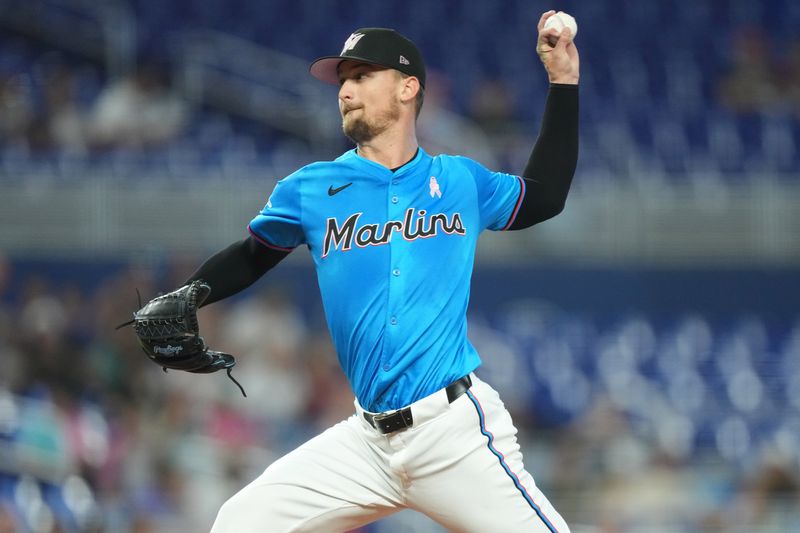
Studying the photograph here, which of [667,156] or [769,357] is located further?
[667,156]

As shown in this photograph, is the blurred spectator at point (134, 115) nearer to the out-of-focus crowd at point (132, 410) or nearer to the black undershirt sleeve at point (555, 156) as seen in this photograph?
the out-of-focus crowd at point (132, 410)

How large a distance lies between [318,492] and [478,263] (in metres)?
8.34

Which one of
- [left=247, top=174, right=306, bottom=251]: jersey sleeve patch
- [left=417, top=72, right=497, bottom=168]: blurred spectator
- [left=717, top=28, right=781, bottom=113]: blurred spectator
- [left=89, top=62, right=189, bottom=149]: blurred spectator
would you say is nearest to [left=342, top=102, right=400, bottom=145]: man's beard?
[left=247, top=174, right=306, bottom=251]: jersey sleeve patch

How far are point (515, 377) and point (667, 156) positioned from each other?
12.4 ft

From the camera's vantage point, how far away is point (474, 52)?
14.7m

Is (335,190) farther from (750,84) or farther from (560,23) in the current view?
(750,84)

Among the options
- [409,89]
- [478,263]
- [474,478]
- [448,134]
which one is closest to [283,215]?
[409,89]

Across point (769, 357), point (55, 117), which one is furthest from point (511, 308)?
point (55, 117)

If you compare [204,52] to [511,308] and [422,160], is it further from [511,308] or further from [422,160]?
[422,160]

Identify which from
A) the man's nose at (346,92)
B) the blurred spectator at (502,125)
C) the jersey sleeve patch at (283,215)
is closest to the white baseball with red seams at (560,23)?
the man's nose at (346,92)

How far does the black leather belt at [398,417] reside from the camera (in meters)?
3.87

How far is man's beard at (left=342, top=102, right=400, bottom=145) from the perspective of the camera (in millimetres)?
4094

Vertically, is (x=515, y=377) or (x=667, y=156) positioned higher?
(x=667, y=156)

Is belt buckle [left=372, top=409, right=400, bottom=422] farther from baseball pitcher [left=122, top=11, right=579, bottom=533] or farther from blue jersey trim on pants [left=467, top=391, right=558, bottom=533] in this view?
blue jersey trim on pants [left=467, top=391, right=558, bottom=533]
